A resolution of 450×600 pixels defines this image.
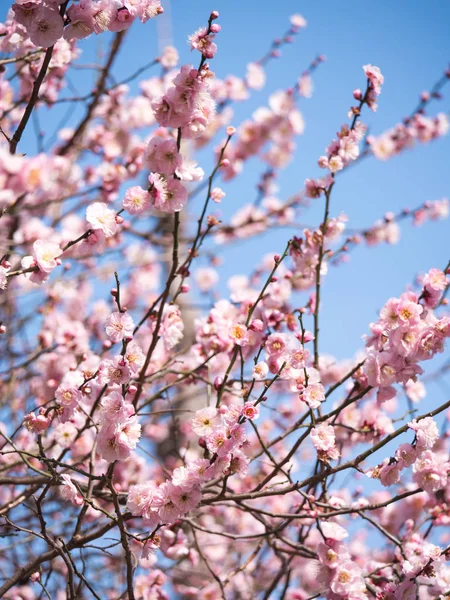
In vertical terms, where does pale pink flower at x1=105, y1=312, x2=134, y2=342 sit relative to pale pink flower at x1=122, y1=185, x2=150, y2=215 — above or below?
below

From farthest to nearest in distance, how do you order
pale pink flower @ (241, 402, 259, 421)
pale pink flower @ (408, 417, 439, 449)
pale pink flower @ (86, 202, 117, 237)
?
1. pale pink flower @ (86, 202, 117, 237)
2. pale pink flower @ (408, 417, 439, 449)
3. pale pink flower @ (241, 402, 259, 421)

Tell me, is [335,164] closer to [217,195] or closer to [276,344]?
Answer: [217,195]

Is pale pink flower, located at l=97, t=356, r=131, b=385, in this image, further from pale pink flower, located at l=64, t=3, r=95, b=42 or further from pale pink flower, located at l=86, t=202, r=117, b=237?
pale pink flower, located at l=64, t=3, r=95, b=42

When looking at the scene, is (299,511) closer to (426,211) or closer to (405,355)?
(405,355)

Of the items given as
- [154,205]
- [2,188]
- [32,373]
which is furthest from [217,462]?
[32,373]

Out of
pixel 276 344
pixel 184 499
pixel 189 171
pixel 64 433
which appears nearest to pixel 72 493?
pixel 184 499

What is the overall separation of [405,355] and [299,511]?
0.81m

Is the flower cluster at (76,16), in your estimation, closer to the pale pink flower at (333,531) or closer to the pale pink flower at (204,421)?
the pale pink flower at (204,421)

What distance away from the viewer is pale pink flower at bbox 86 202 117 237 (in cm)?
194

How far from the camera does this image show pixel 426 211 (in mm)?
4980

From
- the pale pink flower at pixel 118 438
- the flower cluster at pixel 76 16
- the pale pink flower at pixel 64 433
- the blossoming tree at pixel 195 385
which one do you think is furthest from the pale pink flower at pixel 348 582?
the flower cluster at pixel 76 16

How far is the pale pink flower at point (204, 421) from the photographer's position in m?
1.93

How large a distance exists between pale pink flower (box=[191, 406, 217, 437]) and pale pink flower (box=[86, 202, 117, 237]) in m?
0.72

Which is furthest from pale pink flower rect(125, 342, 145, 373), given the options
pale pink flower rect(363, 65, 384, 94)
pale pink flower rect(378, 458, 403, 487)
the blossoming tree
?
pale pink flower rect(363, 65, 384, 94)
